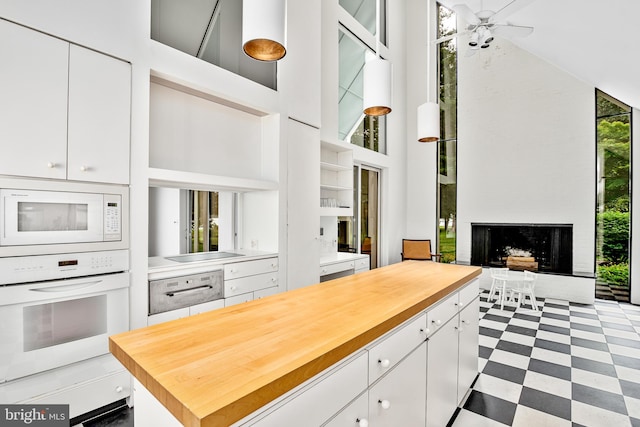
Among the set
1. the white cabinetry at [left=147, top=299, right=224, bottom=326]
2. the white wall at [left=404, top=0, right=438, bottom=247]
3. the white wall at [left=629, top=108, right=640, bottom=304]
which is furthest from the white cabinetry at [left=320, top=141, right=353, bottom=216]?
the white wall at [left=629, top=108, right=640, bottom=304]

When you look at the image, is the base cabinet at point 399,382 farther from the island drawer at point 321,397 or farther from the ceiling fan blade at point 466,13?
the ceiling fan blade at point 466,13

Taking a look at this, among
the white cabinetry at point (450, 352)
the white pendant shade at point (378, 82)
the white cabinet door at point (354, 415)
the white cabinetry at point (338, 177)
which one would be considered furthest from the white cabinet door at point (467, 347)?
the white cabinetry at point (338, 177)

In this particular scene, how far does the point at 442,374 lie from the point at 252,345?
51.8 inches

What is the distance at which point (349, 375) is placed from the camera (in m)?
1.01

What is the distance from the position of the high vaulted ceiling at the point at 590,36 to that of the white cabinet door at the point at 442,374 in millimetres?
2495

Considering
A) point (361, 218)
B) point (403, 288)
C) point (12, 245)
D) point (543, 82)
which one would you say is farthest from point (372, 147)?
point (12, 245)

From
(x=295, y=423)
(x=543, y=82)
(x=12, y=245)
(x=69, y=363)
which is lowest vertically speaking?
(x=69, y=363)

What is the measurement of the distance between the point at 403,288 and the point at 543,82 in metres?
5.47

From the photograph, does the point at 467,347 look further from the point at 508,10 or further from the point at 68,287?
the point at 508,10

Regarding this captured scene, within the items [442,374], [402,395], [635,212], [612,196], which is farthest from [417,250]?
[402,395]

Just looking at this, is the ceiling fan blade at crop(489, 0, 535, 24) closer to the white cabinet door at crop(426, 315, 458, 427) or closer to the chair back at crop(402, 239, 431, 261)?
the white cabinet door at crop(426, 315, 458, 427)

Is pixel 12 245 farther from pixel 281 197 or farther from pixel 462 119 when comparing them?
pixel 462 119

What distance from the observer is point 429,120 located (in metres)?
2.49

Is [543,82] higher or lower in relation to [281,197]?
higher
